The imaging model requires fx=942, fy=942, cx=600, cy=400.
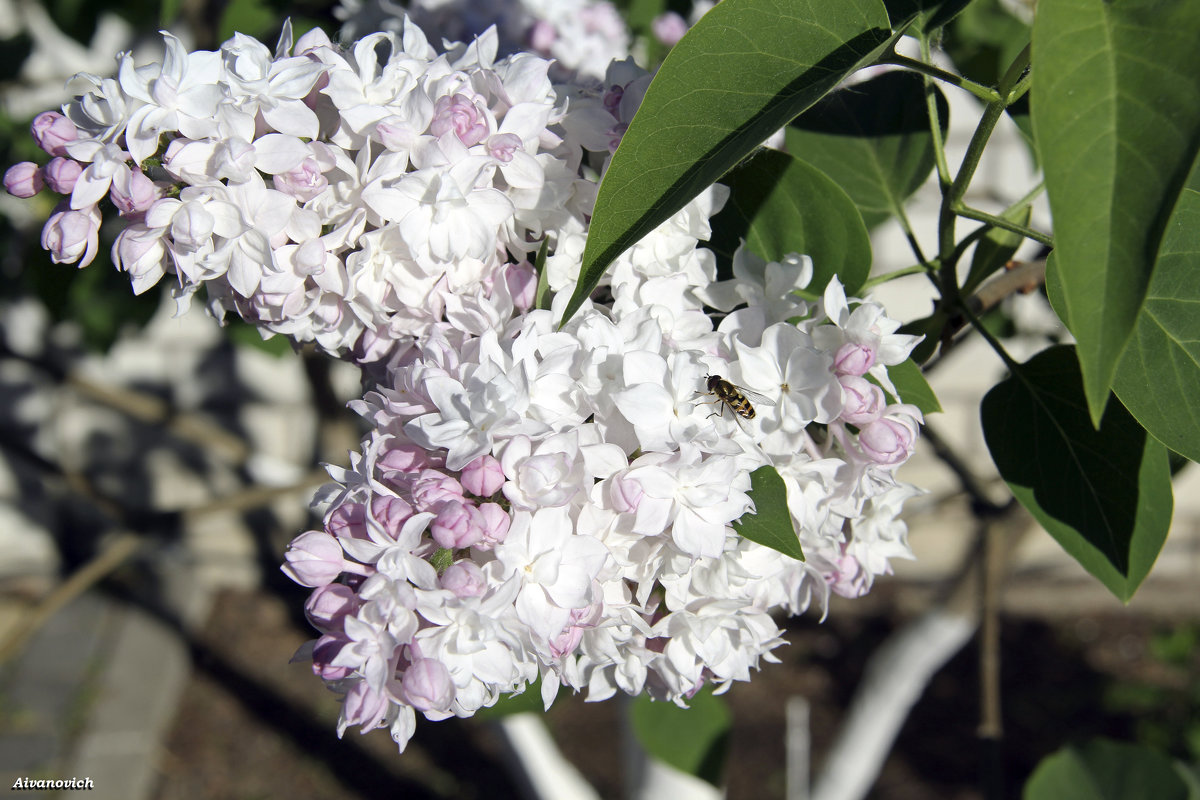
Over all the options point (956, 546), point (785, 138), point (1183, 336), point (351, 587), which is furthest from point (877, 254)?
point (351, 587)

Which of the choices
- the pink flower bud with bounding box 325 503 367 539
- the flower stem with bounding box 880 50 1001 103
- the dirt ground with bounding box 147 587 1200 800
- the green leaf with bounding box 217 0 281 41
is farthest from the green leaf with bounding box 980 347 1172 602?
the dirt ground with bounding box 147 587 1200 800

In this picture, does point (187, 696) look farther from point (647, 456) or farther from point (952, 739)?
point (647, 456)

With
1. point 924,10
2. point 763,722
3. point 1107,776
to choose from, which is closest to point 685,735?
point 1107,776

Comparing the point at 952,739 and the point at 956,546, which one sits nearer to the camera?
the point at 952,739

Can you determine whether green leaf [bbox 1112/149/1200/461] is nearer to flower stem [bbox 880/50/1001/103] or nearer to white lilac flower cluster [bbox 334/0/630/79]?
flower stem [bbox 880/50/1001/103]

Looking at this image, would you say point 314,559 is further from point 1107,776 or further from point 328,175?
point 1107,776

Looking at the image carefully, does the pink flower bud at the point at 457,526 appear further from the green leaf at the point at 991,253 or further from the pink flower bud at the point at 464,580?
the green leaf at the point at 991,253
